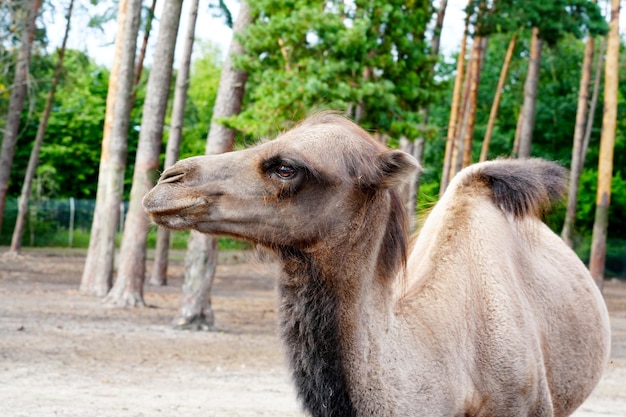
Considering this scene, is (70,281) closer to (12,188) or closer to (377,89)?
(377,89)

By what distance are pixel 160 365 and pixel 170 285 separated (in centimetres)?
1508

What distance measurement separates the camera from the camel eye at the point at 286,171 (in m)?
5.04

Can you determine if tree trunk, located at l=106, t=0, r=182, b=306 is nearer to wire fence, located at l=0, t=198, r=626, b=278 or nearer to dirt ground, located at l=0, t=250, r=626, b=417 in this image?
dirt ground, located at l=0, t=250, r=626, b=417

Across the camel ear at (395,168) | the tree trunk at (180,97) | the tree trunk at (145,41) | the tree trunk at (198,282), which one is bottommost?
the tree trunk at (198,282)

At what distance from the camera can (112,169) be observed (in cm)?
2127

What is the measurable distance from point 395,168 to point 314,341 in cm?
99

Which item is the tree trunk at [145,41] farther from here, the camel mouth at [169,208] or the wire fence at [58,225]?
the camel mouth at [169,208]

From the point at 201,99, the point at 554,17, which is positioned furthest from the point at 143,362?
the point at 201,99

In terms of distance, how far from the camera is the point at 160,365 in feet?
42.2

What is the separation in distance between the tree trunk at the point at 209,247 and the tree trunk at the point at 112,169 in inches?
183

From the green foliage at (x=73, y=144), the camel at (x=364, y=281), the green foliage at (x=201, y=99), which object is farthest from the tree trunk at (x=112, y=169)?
the green foliage at (x=73, y=144)

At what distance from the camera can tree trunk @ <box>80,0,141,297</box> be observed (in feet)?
68.8

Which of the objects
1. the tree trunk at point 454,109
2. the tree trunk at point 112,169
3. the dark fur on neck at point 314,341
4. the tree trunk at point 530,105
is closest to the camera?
the dark fur on neck at point 314,341

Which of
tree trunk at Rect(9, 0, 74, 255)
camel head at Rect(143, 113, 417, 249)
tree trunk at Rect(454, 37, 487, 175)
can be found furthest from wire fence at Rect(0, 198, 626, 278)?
camel head at Rect(143, 113, 417, 249)
